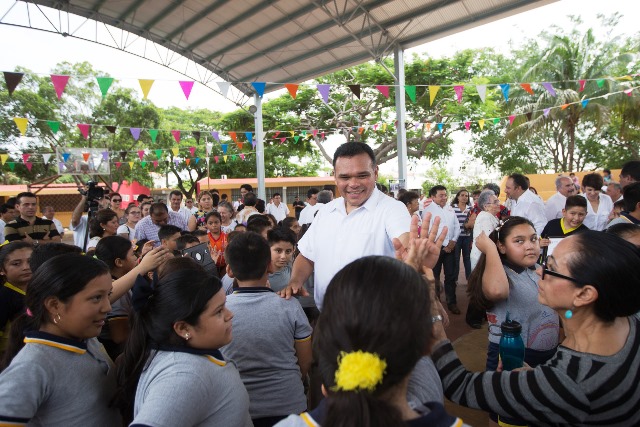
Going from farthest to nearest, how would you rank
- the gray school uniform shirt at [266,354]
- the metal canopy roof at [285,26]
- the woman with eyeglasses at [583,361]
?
the metal canopy roof at [285,26]
the gray school uniform shirt at [266,354]
the woman with eyeglasses at [583,361]

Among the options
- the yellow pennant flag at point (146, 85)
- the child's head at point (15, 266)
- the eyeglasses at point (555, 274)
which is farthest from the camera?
the yellow pennant flag at point (146, 85)

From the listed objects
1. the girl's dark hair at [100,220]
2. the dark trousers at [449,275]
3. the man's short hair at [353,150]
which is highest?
the man's short hair at [353,150]

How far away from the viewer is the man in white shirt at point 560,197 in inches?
221

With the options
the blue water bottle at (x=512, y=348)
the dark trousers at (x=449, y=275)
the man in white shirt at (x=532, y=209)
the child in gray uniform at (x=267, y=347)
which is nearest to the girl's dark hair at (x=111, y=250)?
the child in gray uniform at (x=267, y=347)

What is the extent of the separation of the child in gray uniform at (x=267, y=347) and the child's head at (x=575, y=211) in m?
3.10

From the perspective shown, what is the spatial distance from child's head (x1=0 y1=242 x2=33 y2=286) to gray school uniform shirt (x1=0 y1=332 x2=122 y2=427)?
1.28 m

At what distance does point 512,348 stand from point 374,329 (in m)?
0.94

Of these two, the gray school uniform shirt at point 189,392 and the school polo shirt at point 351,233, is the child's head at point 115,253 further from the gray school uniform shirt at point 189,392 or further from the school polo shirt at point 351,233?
the gray school uniform shirt at point 189,392

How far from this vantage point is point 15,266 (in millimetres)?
2346

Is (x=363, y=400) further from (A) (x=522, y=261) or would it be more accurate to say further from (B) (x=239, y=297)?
(A) (x=522, y=261)

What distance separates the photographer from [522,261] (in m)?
2.11

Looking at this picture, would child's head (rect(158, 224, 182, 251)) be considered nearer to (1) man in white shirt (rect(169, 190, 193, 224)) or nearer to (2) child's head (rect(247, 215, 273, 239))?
(2) child's head (rect(247, 215, 273, 239))

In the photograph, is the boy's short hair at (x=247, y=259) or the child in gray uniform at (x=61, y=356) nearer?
the child in gray uniform at (x=61, y=356)

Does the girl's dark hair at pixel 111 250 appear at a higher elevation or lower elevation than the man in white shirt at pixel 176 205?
lower
